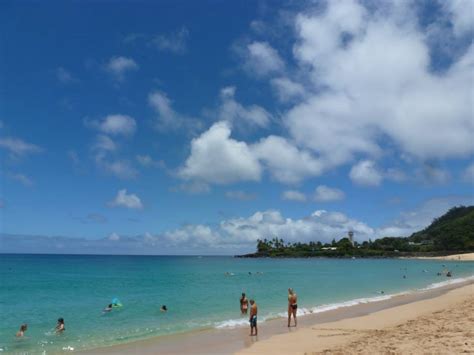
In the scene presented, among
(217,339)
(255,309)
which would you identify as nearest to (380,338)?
(255,309)

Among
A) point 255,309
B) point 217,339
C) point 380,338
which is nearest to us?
point 380,338

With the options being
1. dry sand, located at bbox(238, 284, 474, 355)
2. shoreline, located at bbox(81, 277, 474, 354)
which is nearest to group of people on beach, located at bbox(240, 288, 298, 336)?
shoreline, located at bbox(81, 277, 474, 354)

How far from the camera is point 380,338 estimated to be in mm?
14883

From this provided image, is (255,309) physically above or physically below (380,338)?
above

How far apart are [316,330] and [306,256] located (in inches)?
7314

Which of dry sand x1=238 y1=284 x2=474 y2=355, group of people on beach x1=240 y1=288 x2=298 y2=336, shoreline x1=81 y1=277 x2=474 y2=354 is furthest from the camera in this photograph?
group of people on beach x1=240 y1=288 x2=298 y2=336

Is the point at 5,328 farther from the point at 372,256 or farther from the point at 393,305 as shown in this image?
the point at 372,256

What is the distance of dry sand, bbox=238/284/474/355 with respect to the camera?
12.6 m

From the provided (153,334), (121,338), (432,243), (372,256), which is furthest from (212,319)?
(432,243)

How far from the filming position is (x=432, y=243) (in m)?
189

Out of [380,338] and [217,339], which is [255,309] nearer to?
[217,339]

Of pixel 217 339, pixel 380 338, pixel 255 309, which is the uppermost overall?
pixel 255 309

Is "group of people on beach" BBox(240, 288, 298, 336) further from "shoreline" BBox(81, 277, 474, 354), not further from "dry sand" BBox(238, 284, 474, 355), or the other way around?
"dry sand" BBox(238, 284, 474, 355)

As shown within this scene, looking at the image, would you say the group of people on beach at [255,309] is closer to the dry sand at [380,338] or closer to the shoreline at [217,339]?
the shoreline at [217,339]
